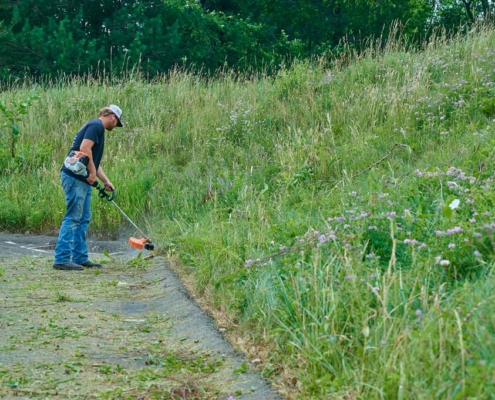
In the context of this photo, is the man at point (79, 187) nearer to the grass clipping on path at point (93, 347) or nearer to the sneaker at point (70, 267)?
the sneaker at point (70, 267)

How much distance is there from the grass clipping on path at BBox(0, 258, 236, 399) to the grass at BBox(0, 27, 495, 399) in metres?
0.44

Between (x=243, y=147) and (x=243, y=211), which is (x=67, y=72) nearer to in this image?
(x=243, y=147)

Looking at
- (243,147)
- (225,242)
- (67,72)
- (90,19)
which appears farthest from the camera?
(90,19)

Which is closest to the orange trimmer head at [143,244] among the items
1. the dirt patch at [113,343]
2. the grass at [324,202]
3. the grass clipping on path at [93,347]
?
the grass at [324,202]

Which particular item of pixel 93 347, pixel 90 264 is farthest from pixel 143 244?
pixel 93 347

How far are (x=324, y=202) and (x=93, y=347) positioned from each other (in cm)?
314

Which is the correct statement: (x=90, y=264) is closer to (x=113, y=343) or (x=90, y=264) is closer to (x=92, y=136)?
(x=92, y=136)

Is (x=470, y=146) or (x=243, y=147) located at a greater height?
(x=470, y=146)

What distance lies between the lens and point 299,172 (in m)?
9.51

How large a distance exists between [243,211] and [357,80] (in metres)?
5.60

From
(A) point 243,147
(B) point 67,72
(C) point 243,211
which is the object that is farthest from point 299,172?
(B) point 67,72

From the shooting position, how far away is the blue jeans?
8.49m

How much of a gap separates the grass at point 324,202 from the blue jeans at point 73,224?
101cm

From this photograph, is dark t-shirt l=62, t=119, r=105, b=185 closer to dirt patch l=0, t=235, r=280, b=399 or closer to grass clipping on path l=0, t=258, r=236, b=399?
dirt patch l=0, t=235, r=280, b=399
